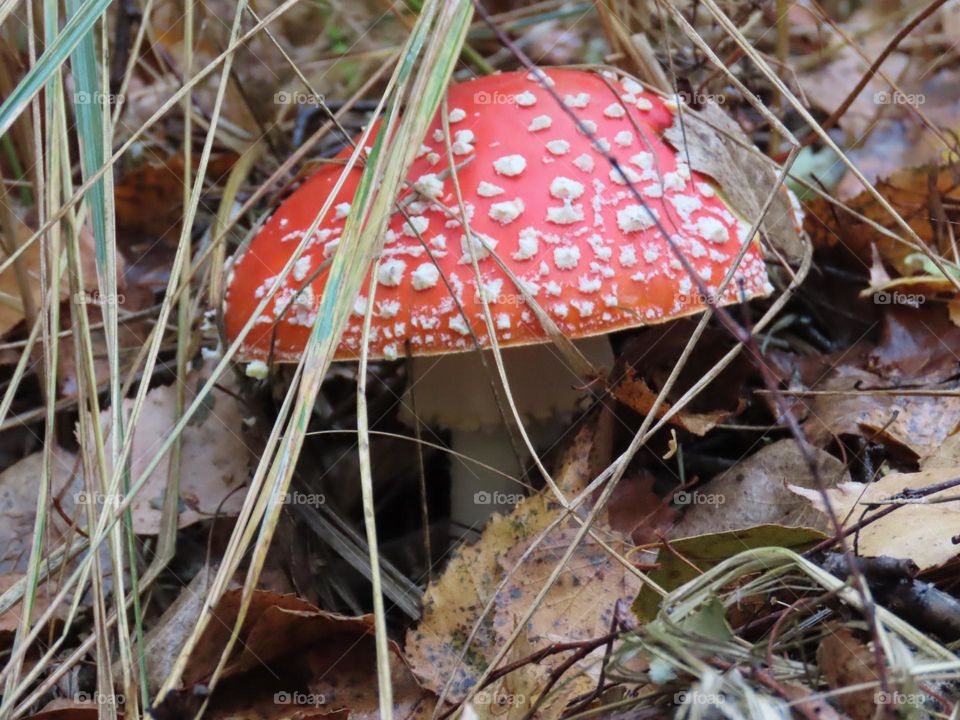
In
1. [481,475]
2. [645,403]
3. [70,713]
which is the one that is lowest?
[481,475]

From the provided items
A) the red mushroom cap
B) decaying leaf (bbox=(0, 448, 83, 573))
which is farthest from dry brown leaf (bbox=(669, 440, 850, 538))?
decaying leaf (bbox=(0, 448, 83, 573))

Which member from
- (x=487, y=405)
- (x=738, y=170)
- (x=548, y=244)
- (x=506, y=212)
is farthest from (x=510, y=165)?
(x=487, y=405)

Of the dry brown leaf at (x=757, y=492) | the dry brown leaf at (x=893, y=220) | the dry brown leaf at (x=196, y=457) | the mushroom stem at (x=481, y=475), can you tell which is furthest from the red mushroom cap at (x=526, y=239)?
the dry brown leaf at (x=893, y=220)

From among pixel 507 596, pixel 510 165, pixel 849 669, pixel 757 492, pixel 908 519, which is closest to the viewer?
pixel 849 669

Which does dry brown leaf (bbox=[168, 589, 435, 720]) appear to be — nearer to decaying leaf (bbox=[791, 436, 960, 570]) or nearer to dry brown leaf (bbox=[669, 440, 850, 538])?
dry brown leaf (bbox=[669, 440, 850, 538])

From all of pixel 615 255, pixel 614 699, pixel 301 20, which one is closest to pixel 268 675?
pixel 614 699

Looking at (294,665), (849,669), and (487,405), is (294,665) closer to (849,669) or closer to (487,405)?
(487,405)
